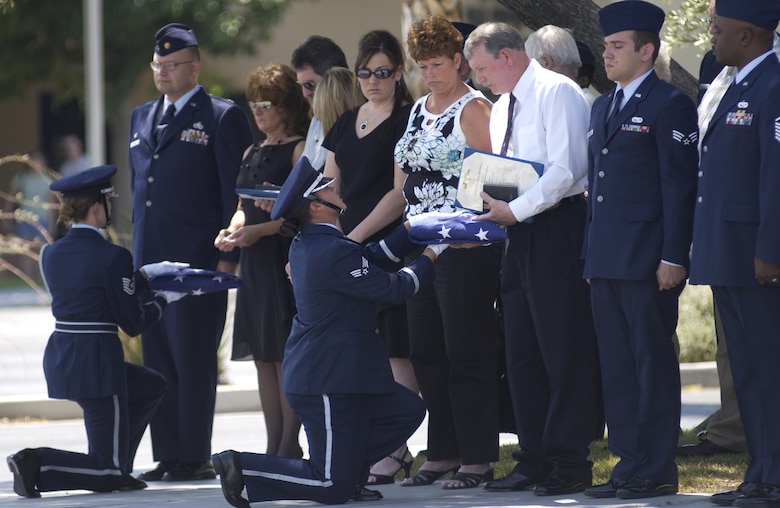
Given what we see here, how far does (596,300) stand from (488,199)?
687mm

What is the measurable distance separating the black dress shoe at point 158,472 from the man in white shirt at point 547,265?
213 centimetres

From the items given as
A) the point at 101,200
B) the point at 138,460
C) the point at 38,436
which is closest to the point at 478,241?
the point at 101,200

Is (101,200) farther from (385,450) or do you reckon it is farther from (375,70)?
(385,450)

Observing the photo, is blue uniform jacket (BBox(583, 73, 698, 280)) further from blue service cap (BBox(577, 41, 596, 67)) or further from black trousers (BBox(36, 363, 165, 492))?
black trousers (BBox(36, 363, 165, 492))

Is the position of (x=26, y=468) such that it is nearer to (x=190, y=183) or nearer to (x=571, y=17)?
(x=190, y=183)

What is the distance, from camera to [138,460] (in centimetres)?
943

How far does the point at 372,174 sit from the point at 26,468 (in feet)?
7.64

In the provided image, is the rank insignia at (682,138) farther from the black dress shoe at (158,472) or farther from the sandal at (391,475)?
the black dress shoe at (158,472)

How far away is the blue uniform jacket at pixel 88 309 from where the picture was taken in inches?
291

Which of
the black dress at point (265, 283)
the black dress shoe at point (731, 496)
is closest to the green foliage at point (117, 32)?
the black dress at point (265, 283)

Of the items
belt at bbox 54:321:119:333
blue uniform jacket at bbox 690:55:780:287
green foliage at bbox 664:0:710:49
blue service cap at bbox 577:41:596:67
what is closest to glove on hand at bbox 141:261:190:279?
belt at bbox 54:321:119:333

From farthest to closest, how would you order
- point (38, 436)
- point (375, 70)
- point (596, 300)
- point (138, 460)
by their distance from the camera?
point (38, 436)
point (138, 460)
point (375, 70)
point (596, 300)

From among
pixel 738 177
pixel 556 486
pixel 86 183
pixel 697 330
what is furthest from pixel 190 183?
pixel 697 330

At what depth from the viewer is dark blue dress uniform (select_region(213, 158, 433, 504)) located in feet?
21.4
